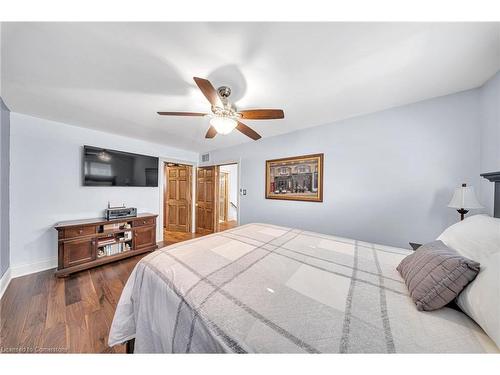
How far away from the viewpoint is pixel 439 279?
29.3 inches

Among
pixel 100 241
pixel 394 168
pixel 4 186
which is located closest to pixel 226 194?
pixel 100 241

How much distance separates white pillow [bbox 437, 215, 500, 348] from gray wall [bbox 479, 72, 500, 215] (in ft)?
2.46

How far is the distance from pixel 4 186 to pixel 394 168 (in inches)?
184

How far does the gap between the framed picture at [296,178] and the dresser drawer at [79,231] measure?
281 cm

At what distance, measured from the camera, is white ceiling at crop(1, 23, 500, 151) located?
1004 mm

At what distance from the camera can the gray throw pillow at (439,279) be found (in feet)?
2.31

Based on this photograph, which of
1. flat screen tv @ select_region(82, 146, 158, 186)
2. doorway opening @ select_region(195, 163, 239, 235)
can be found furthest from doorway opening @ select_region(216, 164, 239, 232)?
flat screen tv @ select_region(82, 146, 158, 186)

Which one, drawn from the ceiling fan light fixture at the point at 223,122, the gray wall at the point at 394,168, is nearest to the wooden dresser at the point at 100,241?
the ceiling fan light fixture at the point at 223,122

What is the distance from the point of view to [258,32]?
100 centimetres

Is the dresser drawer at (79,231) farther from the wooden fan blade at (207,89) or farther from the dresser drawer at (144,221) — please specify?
the wooden fan blade at (207,89)

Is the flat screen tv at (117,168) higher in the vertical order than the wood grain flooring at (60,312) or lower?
higher

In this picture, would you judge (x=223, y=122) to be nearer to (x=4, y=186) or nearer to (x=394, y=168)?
(x=394, y=168)

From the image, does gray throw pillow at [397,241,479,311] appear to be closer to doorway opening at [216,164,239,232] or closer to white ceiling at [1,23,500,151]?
white ceiling at [1,23,500,151]
